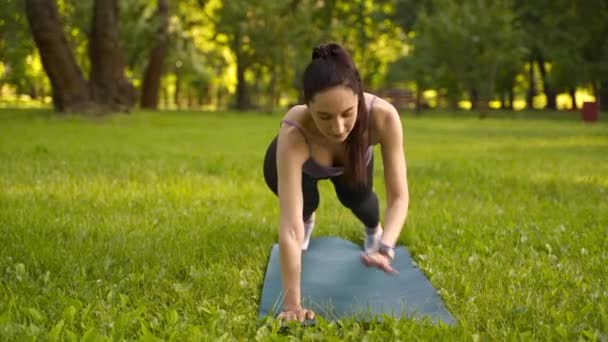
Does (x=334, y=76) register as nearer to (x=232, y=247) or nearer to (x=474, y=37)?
(x=232, y=247)

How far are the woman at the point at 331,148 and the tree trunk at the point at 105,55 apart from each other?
676 inches

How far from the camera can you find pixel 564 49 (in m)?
31.3

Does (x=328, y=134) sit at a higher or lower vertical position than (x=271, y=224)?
higher

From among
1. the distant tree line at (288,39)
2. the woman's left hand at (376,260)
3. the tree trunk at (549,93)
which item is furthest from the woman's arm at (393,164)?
the tree trunk at (549,93)

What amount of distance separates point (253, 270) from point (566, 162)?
773 cm

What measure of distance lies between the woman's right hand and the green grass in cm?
10

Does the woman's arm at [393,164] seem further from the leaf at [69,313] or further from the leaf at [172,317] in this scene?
the leaf at [69,313]

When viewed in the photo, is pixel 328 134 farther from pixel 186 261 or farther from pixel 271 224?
pixel 271 224

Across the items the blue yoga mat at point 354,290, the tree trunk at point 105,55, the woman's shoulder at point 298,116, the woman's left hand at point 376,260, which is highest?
the tree trunk at point 105,55

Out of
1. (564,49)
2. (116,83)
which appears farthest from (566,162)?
(564,49)

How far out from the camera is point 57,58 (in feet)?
59.8

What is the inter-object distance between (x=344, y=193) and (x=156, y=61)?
27.9 m

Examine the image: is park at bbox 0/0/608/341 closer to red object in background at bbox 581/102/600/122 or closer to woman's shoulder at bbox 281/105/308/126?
woman's shoulder at bbox 281/105/308/126

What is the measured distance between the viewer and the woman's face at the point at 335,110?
3.08 m
